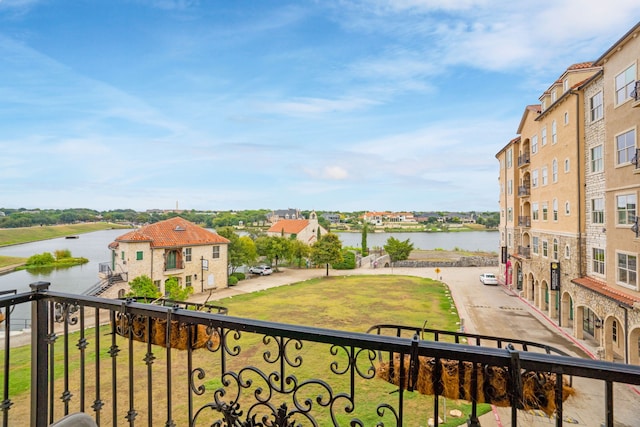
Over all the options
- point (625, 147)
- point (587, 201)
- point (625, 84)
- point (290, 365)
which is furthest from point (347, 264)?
point (290, 365)

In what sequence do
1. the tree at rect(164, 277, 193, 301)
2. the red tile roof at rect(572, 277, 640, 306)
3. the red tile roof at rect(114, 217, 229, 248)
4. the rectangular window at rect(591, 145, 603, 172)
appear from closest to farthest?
the red tile roof at rect(572, 277, 640, 306) → the rectangular window at rect(591, 145, 603, 172) → the tree at rect(164, 277, 193, 301) → the red tile roof at rect(114, 217, 229, 248)

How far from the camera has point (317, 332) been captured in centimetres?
169

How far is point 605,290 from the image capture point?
1196 centimetres

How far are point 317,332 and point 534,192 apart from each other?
22005 millimetres

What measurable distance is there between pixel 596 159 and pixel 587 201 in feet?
5.69

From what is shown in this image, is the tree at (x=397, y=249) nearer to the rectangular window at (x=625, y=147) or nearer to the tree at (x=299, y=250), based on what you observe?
the tree at (x=299, y=250)

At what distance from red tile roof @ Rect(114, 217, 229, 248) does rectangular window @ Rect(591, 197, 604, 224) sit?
21.7 meters

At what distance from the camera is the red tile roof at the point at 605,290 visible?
10.5 metres

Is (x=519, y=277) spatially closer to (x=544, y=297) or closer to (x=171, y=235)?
(x=544, y=297)

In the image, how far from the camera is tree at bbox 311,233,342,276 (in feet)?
105

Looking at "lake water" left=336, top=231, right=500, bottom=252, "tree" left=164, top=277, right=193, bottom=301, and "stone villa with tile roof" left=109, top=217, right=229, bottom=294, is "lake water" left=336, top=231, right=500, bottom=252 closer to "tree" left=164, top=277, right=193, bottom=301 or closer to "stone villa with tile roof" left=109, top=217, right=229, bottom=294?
"stone villa with tile roof" left=109, top=217, right=229, bottom=294

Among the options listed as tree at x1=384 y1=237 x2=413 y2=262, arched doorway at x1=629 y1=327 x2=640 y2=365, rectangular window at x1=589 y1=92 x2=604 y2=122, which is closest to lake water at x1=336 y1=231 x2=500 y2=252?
tree at x1=384 y1=237 x2=413 y2=262

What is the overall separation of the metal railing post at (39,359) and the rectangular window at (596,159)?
16601 mm

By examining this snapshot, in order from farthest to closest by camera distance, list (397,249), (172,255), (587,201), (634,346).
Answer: (397,249)
(172,255)
(587,201)
(634,346)
